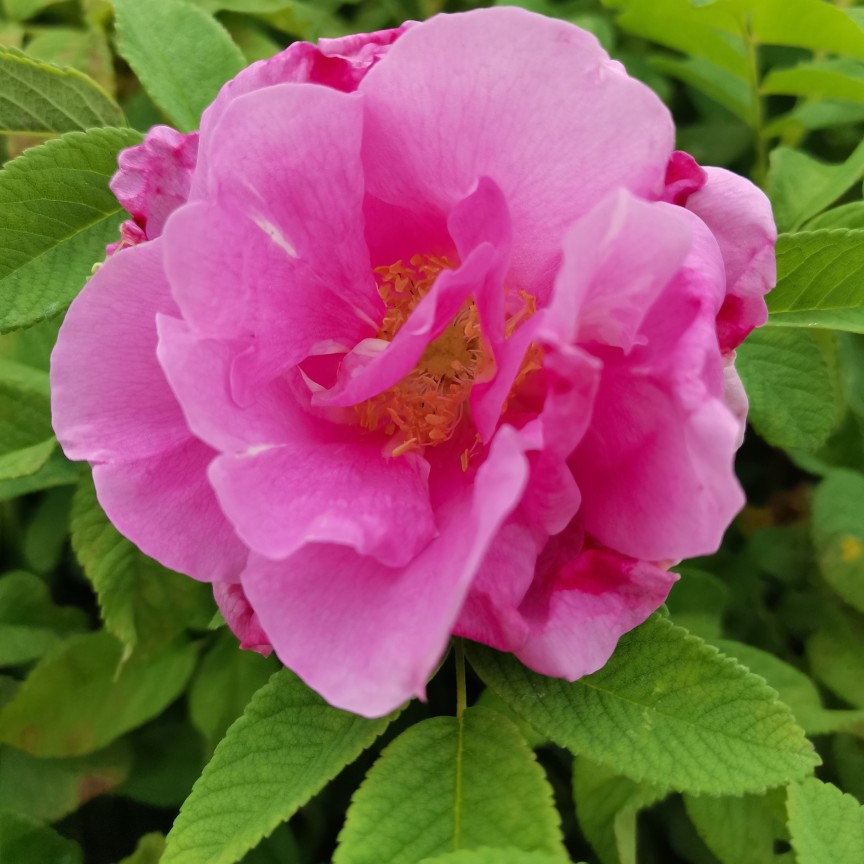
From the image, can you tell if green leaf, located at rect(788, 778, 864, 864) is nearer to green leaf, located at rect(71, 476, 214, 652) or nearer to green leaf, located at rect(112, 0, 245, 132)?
green leaf, located at rect(71, 476, 214, 652)

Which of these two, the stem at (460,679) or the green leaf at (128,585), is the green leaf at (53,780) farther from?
the stem at (460,679)

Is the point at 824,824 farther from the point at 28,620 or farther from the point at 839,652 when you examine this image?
the point at 28,620

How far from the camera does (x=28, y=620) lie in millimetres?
1121

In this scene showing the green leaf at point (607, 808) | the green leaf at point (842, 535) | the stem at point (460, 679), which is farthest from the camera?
the green leaf at point (842, 535)

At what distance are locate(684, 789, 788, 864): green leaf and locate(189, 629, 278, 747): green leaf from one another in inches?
19.2

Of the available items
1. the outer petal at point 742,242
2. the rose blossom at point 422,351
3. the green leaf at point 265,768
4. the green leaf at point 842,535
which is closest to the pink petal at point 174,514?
the rose blossom at point 422,351

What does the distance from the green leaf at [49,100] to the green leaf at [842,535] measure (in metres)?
0.90

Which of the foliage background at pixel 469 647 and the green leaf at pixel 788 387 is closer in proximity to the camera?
the foliage background at pixel 469 647

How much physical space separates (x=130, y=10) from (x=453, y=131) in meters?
0.53

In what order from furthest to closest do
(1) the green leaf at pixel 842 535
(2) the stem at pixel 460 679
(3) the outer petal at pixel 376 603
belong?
(1) the green leaf at pixel 842 535 → (2) the stem at pixel 460 679 → (3) the outer petal at pixel 376 603

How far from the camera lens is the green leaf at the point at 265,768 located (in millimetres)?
662

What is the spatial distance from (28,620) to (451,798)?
2.19 ft

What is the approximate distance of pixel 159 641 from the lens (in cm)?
102

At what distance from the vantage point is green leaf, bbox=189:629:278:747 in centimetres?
105
